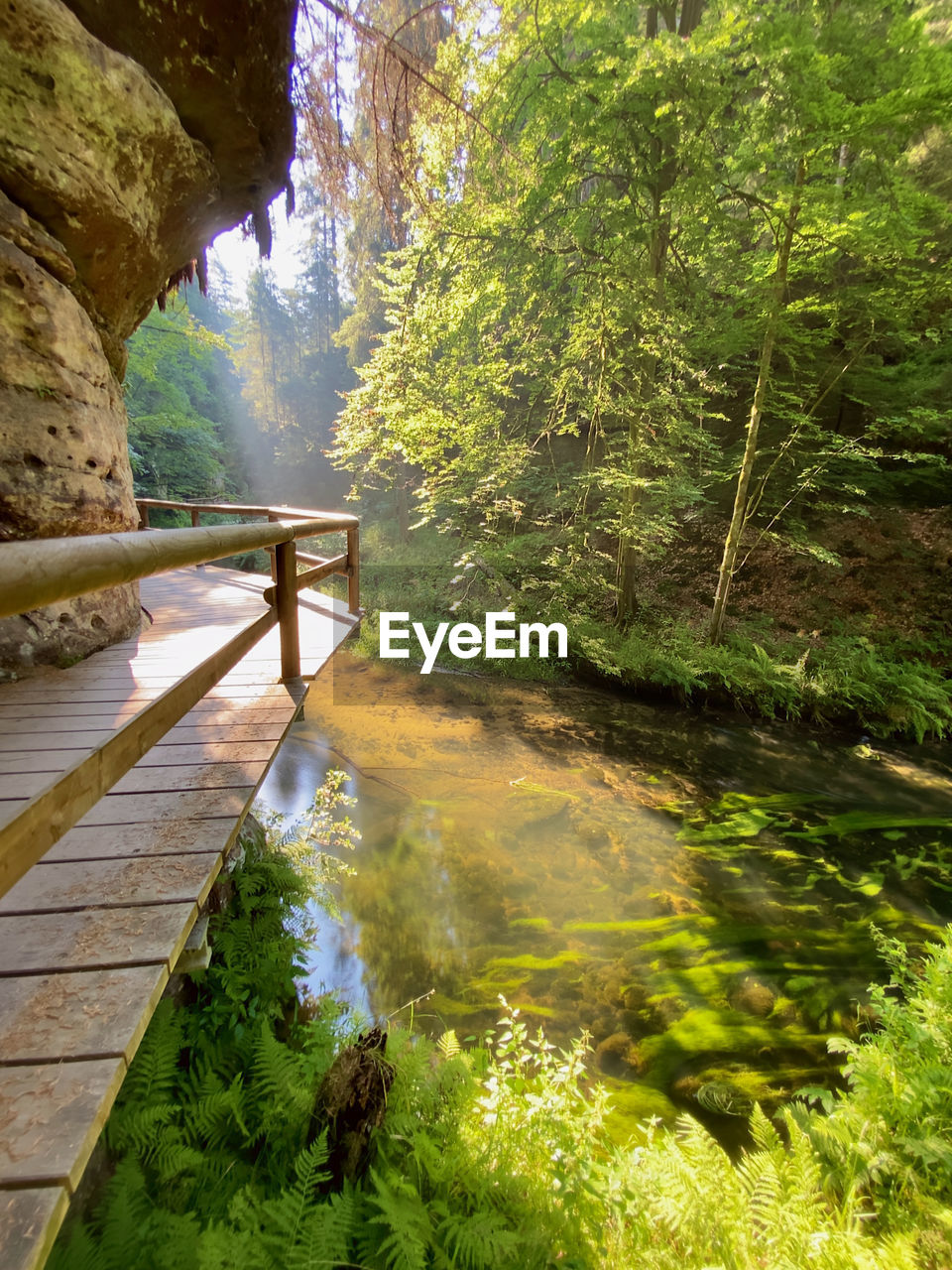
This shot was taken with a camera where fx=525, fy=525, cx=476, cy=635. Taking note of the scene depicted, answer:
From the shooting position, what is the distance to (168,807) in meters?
2.11

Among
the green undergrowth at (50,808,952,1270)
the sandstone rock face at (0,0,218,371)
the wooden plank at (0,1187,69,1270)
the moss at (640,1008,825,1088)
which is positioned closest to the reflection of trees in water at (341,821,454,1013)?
the green undergrowth at (50,808,952,1270)

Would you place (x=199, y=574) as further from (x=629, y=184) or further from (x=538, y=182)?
(x=629, y=184)

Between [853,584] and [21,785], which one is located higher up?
[21,785]

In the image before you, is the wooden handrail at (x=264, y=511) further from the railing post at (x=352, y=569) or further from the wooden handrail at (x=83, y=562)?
the wooden handrail at (x=83, y=562)

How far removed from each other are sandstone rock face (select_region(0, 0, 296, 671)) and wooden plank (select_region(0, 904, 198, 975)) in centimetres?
221

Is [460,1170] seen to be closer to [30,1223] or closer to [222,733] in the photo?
[30,1223]

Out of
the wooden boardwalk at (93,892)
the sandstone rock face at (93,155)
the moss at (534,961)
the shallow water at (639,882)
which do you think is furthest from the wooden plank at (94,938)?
the sandstone rock face at (93,155)

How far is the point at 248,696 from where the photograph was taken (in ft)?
10.5

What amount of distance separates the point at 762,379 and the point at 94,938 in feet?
28.9

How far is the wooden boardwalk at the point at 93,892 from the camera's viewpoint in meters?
1.03

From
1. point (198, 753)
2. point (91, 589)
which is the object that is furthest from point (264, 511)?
point (91, 589)

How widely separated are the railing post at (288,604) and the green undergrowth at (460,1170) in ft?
5.63

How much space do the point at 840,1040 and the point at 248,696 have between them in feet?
12.7

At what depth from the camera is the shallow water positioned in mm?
3438
